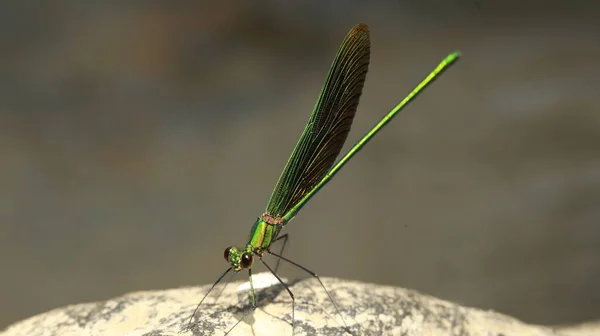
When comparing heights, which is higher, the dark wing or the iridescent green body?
the dark wing

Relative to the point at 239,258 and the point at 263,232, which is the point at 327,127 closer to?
the point at 263,232

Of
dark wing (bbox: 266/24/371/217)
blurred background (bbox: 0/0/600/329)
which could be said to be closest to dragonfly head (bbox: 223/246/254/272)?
dark wing (bbox: 266/24/371/217)

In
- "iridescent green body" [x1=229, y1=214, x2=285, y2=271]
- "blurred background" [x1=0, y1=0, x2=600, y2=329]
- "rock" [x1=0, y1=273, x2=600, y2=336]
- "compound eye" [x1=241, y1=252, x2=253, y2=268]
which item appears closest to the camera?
"rock" [x1=0, y1=273, x2=600, y2=336]

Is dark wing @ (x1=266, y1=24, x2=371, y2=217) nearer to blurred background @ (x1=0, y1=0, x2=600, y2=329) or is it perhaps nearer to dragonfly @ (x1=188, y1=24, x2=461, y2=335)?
dragonfly @ (x1=188, y1=24, x2=461, y2=335)

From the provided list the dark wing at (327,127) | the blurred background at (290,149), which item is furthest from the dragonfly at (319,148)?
the blurred background at (290,149)

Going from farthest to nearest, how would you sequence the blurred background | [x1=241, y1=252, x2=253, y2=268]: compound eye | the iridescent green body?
the blurred background → the iridescent green body → [x1=241, y1=252, x2=253, y2=268]: compound eye

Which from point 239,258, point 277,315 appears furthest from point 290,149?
point 277,315

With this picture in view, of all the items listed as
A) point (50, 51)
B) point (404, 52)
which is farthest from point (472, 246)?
point (50, 51)

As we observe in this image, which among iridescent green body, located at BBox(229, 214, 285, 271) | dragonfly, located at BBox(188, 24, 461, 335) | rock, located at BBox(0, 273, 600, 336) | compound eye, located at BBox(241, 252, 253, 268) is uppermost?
dragonfly, located at BBox(188, 24, 461, 335)
